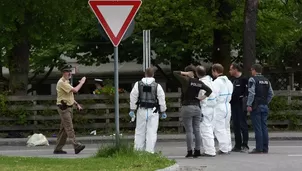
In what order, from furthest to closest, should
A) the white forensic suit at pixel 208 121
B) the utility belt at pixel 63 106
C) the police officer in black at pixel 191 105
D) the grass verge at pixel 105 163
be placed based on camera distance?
the utility belt at pixel 63 106 < the white forensic suit at pixel 208 121 < the police officer in black at pixel 191 105 < the grass verge at pixel 105 163

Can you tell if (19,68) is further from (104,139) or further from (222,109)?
(222,109)

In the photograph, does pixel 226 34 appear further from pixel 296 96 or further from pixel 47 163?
pixel 47 163

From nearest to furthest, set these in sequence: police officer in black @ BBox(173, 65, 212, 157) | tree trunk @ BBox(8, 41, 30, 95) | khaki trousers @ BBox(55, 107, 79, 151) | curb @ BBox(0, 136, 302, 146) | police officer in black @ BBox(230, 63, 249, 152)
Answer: police officer in black @ BBox(173, 65, 212, 157), khaki trousers @ BBox(55, 107, 79, 151), police officer in black @ BBox(230, 63, 249, 152), curb @ BBox(0, 136, 302, 146), tree trunk @ BBox(8, 41, 30, 95)

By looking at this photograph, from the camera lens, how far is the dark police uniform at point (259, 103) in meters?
13.8

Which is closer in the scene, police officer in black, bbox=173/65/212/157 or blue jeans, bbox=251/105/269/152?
police officer in black, bbox=173/65/212/157

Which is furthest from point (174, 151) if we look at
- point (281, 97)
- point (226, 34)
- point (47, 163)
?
point (226, 34)

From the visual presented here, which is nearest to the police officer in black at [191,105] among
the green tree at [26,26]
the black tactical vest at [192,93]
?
the black tactical vest at [192,93]

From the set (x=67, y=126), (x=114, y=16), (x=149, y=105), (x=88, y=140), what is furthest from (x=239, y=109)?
(x=88, y=140)

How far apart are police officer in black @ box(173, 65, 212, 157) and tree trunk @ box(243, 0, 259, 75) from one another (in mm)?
8281

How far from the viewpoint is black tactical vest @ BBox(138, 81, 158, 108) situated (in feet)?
42.5

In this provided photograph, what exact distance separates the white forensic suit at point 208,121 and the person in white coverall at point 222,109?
0.18 meters

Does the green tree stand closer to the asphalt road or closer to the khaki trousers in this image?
the asphalt road

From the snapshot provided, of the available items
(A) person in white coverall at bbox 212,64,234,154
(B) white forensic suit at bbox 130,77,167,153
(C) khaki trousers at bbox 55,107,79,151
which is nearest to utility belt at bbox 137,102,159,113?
(B) white forensic suit at bbox 130,77,167,153

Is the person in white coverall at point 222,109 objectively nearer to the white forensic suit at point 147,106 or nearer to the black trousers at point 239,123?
Answer: the black trousers at point 239,123
